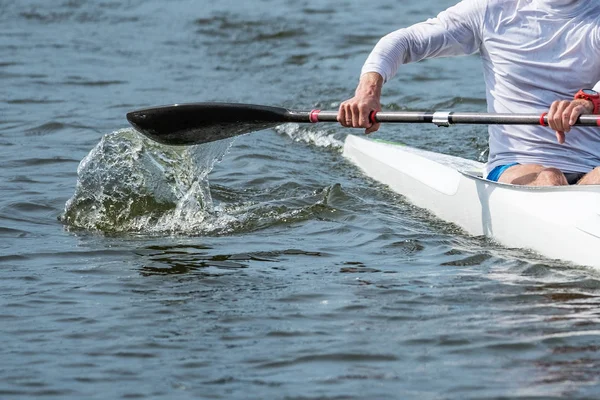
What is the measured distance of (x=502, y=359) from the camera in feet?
12.3

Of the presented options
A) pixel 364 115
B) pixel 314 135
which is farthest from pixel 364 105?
pixel 314 135

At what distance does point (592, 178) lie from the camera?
4.80 meters

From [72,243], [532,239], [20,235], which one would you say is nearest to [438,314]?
[532,239]

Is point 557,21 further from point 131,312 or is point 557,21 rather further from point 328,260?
point 131,312

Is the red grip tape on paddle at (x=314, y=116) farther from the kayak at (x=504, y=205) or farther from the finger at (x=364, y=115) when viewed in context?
the kayak at (x=504, y=205)

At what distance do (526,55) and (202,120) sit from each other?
184 centimetres

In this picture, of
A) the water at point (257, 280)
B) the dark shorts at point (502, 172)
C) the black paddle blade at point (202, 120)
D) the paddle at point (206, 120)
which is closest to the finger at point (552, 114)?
the dark shorts at point (502, 172)

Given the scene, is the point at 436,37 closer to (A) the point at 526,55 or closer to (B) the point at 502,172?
(A) the point at 526,55

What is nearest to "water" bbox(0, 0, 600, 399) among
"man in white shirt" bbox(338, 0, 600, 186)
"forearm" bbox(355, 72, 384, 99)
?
"man in white shirt" bbox(338, 0, 600, 186)

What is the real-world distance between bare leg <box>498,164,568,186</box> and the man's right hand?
71 centimetres

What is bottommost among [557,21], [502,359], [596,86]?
[502,359]

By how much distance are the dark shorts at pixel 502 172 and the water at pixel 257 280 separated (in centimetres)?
34

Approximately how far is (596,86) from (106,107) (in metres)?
6.14

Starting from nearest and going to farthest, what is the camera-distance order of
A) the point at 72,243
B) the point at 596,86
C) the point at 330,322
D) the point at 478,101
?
the point at 330,322 < the point at 596,86 < the point at 72,243 < the point at 478,101
